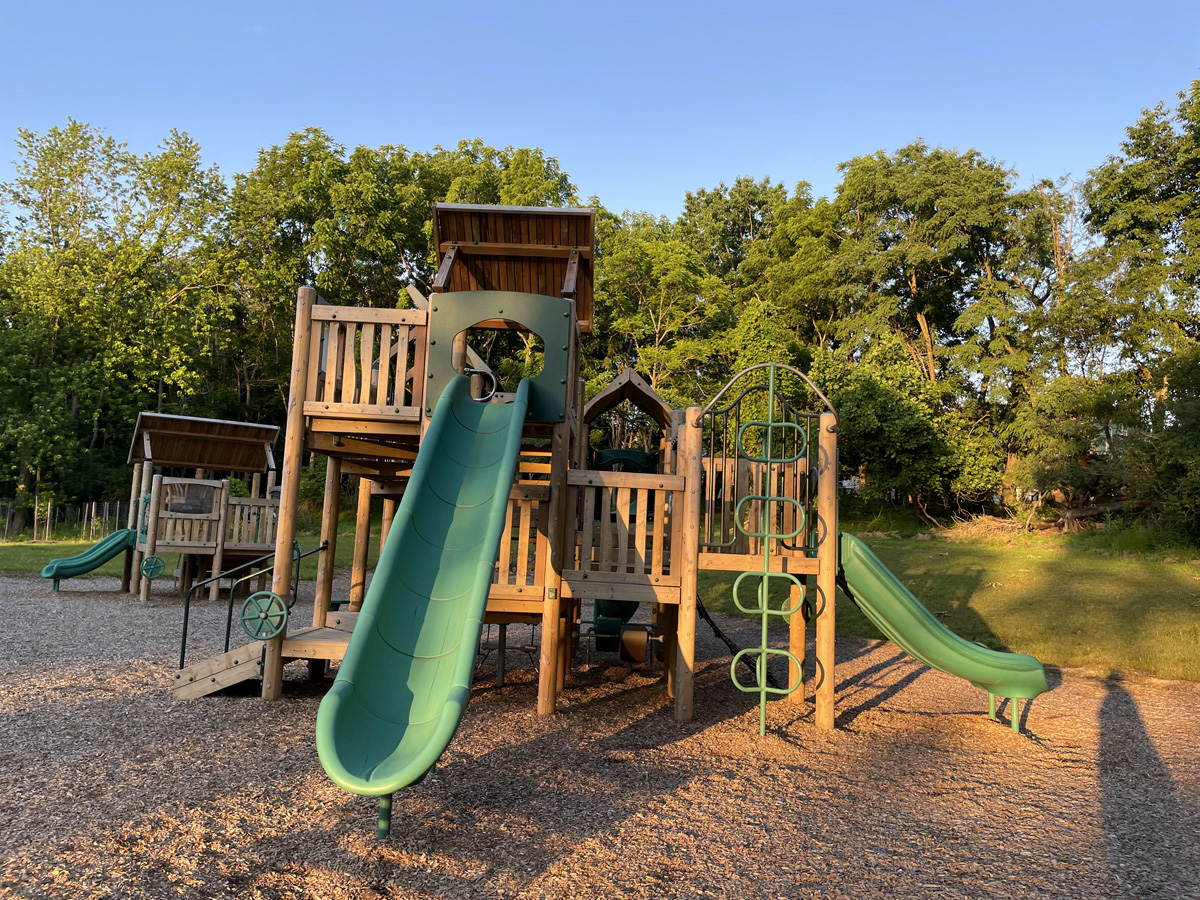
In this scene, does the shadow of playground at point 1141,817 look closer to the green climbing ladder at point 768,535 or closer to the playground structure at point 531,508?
the playground structure at point 531,508

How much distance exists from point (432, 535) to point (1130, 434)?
24.1 m

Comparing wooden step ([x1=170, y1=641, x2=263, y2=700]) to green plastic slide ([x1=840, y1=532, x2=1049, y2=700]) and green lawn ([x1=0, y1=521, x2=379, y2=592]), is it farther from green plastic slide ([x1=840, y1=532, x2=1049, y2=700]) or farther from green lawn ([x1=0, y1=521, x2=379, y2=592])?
green lawn ([x1=0, y1=521, x2=379, y2=592])

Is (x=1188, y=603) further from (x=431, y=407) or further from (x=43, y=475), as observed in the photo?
(x=43, y=475)

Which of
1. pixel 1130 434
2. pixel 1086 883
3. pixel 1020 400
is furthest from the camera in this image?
pixel 1020 400

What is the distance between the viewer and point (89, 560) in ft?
52.0

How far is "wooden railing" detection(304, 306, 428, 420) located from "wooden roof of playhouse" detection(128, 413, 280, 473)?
11279 millimetres

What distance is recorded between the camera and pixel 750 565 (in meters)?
7.74

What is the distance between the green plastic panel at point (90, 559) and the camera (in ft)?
50.5

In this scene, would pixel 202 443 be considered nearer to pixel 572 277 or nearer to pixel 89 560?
pixel 89 560

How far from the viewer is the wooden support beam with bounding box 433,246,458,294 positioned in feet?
26.0

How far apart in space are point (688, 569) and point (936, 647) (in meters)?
2.51

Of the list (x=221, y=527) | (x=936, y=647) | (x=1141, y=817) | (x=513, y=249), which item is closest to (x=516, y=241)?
(x=513, y=249)

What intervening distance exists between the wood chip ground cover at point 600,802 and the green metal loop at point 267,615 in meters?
0.69

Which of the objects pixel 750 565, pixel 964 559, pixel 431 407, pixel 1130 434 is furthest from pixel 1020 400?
pixel 431 407
